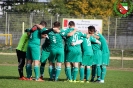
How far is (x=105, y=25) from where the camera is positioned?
4362 centimetres

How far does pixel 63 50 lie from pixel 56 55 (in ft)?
1.00

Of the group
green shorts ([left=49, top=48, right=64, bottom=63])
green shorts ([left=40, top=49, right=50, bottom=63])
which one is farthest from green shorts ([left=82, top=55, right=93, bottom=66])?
green shorts ([left=40, top=49, right=50, bottom=63])

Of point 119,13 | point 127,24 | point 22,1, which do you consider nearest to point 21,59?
point 127,24

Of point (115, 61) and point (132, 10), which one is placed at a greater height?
point (132, 10)

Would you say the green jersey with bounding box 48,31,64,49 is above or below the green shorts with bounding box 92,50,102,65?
above

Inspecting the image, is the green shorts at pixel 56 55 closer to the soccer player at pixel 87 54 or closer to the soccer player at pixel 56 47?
the soccer player at pixel 56 47

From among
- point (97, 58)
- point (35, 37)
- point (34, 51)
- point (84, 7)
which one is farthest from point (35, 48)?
point (84, 7)

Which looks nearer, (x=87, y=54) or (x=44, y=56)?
(x=44, y=56)

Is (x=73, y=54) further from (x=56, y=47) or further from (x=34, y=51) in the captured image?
(x=34, y=51)

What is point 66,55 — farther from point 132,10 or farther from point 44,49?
point 132,10

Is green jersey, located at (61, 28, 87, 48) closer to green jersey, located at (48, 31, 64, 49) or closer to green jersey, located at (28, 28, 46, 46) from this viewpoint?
green jersey, located at (48, 31, 64, 49)

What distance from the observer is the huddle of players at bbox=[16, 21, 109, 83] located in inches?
686

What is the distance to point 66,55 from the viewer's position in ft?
58.3

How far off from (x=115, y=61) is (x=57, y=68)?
61.5ft
